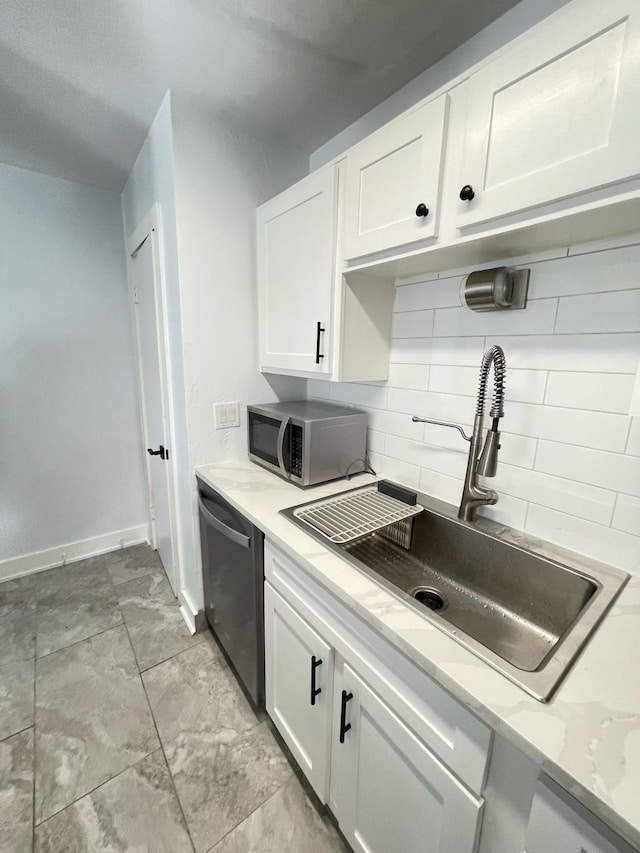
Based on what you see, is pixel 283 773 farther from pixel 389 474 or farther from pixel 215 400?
pixel 215 400

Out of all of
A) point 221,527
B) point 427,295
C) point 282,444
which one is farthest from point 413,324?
point 221,527

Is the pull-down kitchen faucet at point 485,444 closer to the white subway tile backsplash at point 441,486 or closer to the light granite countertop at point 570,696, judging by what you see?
the white subway tile backsplash at point 441,486

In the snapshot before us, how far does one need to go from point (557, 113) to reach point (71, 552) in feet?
10.3

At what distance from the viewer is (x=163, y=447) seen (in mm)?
1926

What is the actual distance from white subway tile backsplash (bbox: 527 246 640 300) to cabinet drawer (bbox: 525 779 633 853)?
102 centimetres

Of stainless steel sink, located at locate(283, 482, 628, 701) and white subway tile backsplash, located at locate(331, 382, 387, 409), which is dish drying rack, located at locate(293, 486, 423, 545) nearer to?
stainless steel sink, located at locate(283, 482, 628, 701)

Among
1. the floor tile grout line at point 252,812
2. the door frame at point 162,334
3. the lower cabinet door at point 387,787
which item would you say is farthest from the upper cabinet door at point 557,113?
the floor tile grout line at point 252,812

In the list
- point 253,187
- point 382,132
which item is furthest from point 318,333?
point 253,187

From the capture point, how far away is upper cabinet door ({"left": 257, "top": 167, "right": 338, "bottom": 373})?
4.16 ft

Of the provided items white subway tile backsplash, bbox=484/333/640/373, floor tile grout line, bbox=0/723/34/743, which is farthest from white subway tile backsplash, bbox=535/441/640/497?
floor tile grout line, bbox=0/723/34/743

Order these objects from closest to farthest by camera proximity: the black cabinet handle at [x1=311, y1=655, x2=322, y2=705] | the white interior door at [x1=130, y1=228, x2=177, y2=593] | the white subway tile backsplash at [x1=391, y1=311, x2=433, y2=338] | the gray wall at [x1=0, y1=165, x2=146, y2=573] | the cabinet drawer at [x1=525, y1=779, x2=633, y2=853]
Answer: the cabinet drawer at [x1=525, y1=779, x2=633, y2=853]
the black cabinet handle at [x1=311, y1=655, x2=322, y2=705]
the white subway tile backsplash at [x1=391, y1=311, x2=433, y2=338]
the white interior door at [x1=130, y1=228, x2=177, y2=593]
the gray wall at [x1=0, y1=165, x2=146, y2=573]

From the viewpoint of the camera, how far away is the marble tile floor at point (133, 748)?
1083 millimetres

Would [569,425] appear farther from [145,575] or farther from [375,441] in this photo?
[145,575]

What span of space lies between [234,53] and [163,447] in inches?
64.7
